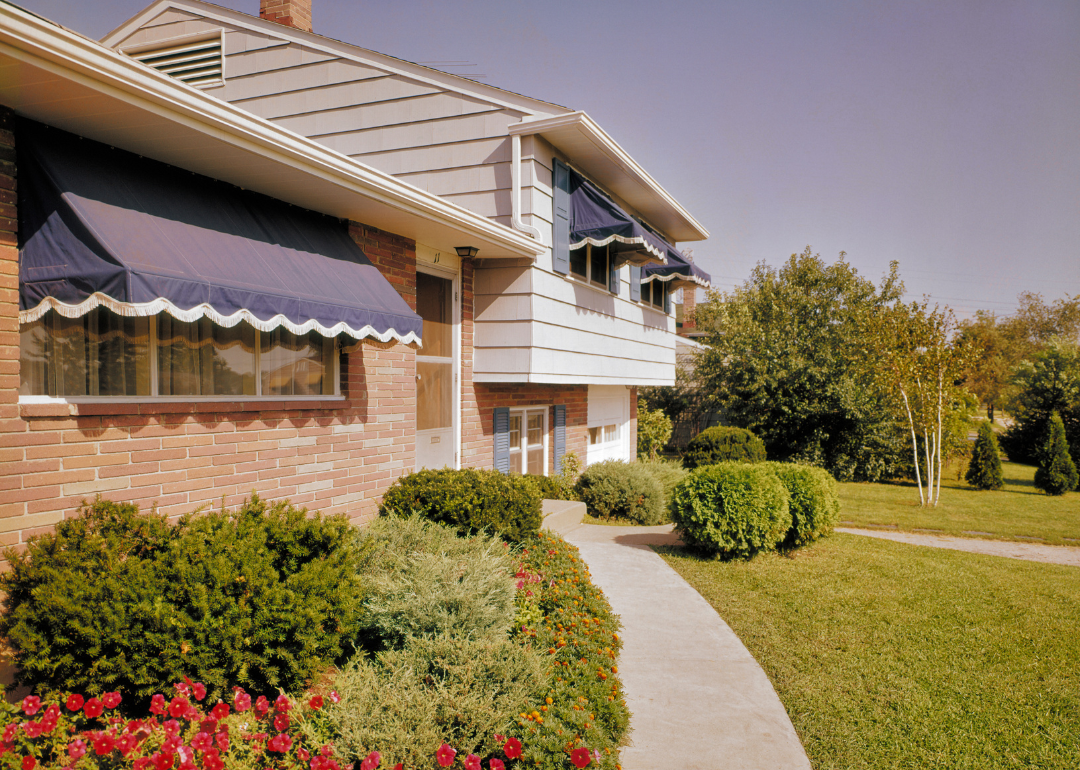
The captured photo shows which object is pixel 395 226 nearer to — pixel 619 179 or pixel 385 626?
pixel 385 626

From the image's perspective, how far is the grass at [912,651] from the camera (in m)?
4.17

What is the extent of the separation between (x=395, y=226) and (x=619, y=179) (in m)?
5.66

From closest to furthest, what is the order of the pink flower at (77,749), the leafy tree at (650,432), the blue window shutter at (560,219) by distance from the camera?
the pink flower at (77,749) → the blue window shutter at (560,219) → the leafy tree at (650,432)

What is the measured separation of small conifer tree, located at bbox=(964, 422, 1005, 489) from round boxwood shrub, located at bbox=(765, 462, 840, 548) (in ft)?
38.2

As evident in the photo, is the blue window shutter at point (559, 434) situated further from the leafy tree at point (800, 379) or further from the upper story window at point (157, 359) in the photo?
the leafy tree at point (800, 379)

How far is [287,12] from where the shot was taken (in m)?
10.2

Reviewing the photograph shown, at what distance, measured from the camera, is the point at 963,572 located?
8.51m

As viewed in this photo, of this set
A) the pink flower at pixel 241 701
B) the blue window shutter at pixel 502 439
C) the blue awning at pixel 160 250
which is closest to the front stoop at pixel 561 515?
the blue window shutter at pixel 502 439

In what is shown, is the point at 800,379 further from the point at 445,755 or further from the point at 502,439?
the point at 445,755

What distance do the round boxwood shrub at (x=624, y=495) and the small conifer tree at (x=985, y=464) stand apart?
1207cm

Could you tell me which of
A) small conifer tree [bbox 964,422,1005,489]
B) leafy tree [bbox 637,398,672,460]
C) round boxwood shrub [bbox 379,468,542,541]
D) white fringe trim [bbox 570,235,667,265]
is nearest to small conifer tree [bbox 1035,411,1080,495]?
small conifer tree [bbox 964,422,1005,489]

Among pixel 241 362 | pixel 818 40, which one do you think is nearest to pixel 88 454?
pixel 241 362

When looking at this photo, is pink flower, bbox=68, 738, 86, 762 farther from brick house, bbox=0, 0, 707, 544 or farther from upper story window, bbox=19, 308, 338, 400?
upper story window, bbox=19, 308, 338, 400

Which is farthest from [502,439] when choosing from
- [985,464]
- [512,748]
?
[985,464]
